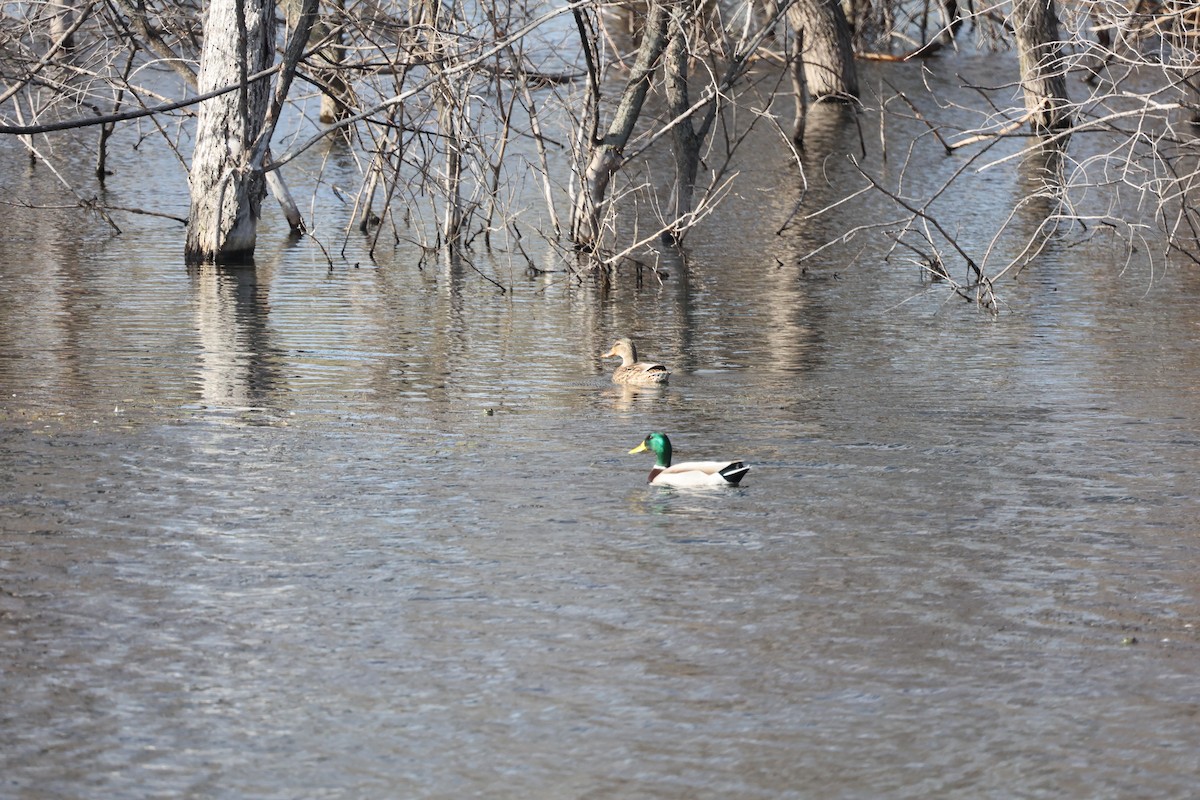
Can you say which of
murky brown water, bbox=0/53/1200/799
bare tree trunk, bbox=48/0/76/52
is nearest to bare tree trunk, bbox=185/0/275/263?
bare tree trunk, bbox=48/0/76/52

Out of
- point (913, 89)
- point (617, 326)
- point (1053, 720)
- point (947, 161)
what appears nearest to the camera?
point (1053, 720)

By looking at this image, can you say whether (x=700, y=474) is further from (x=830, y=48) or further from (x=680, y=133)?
(x=830, y=48)

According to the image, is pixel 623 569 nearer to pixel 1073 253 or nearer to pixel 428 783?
pixel 428 783

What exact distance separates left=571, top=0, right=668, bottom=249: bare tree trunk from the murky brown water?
8.79 ft

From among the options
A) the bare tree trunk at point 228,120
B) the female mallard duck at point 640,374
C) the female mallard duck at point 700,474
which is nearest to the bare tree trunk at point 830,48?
the bare tree trunk at point 228,120

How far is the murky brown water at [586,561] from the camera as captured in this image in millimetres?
6562

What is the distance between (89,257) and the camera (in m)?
19.8

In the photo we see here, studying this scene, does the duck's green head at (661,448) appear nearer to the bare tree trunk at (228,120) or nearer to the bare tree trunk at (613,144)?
the bare tree trunk at (613,144)

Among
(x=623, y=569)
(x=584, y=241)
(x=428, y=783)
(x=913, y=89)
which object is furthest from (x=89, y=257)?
(x=913, y=89)

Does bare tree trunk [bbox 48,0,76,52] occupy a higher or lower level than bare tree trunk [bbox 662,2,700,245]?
higher

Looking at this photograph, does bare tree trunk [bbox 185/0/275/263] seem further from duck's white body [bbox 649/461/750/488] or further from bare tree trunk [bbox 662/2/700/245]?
duck's white body [bbox 649/461/750/488]

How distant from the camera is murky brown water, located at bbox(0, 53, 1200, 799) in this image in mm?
6562

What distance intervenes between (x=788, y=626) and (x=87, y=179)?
20.8 meters

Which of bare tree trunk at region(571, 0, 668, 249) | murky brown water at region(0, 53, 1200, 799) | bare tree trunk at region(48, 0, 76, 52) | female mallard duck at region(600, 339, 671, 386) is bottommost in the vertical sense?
murky brown water at region(0, 53, 1200, 799)
